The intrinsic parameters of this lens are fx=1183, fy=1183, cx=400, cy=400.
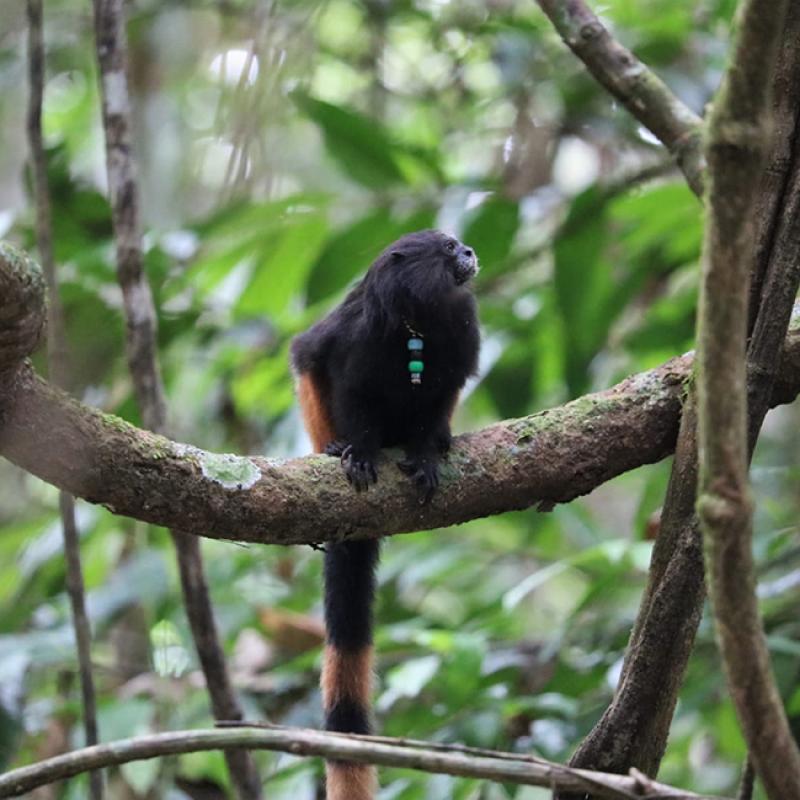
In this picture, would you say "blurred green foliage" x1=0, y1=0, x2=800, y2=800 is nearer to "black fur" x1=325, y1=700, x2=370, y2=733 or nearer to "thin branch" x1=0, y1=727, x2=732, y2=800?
"black fur" x1=325, y1=700, x2=370, y2=733

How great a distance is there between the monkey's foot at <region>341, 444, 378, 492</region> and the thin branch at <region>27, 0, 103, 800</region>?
82 centimetres

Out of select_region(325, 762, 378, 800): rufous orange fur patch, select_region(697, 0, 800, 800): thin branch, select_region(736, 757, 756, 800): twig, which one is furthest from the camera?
select_region(325, 762, 378, 800): rufous orange fur patch

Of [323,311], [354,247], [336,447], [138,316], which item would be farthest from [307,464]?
[323,311]

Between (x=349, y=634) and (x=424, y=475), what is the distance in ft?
2.81

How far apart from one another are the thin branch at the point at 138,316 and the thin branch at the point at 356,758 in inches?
69.3

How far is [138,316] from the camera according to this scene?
314 cm

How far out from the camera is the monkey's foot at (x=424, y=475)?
2232 millimetres

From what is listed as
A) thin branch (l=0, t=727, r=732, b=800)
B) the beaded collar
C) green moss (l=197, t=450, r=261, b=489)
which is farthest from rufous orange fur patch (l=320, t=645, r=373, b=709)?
thin branch (l=0, t=727, r=732, b=800)

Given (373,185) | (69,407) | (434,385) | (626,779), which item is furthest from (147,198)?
(626,779)

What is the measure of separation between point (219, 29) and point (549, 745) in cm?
A: 383

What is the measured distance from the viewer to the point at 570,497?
2.32 metres

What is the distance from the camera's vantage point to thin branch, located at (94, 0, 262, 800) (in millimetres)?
3141

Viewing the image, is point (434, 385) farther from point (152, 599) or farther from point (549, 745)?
point (152, 599)

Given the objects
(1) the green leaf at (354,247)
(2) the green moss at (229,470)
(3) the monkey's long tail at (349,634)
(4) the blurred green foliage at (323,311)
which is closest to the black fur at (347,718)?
(3) the monkey's long tail at (349,634)
